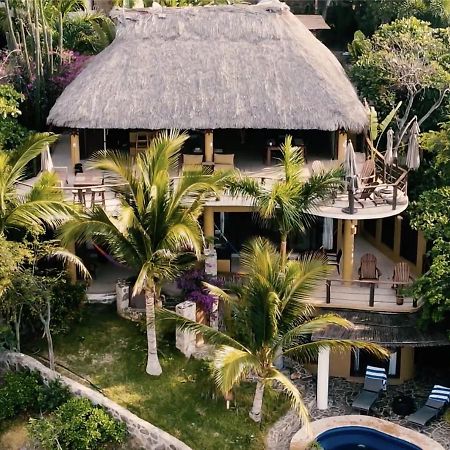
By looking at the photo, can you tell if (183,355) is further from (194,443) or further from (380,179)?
(380,179)

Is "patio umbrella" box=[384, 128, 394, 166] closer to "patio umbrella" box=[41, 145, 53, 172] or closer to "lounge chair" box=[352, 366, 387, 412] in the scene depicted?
"lounge chair" box=[352, 366, 387, 412]

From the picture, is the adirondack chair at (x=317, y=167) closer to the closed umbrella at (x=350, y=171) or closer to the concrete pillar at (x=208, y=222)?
the closed umbrella at (x=350, y=171)

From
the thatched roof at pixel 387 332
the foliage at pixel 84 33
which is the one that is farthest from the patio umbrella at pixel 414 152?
the foliage at pixel 84 33

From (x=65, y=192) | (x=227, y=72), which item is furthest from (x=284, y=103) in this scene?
(x=65, y=192)

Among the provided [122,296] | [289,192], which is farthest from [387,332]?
[122,296]

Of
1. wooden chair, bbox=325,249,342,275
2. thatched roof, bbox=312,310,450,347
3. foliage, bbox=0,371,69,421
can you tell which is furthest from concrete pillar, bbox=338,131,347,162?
foliage, bbox=0,371,69,421

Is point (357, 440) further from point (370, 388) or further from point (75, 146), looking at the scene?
point (75, 146)
